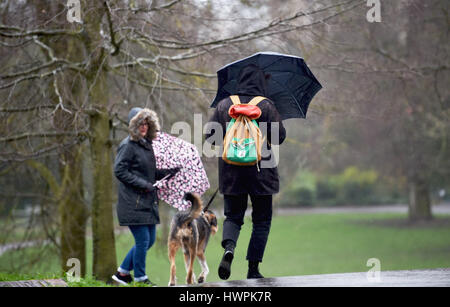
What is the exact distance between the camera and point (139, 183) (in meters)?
6.11

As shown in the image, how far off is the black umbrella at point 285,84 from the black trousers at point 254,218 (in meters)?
→ 0.99

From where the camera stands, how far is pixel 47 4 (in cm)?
847

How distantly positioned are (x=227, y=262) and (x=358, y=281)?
1.20 meters

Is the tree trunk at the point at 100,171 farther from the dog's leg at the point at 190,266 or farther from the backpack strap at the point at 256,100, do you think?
the backpack strap at the point at 256,100

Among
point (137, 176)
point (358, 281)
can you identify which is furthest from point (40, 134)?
point (358, 281)

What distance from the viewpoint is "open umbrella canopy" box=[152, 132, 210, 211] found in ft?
20.9

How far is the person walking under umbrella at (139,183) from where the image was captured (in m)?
6.13

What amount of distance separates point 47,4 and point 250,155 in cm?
442

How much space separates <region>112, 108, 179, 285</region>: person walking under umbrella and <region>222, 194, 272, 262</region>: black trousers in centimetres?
81

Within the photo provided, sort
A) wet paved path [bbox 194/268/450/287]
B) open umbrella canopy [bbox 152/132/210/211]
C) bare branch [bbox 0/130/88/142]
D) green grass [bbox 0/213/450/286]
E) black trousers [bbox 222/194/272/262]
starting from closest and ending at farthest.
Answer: wet paved path [bbox 194/268/450/287] → black trousers [bbox 222/194/272/262] → open umbrella canopy [bbox 152/132/210/211] → bare branch [bbox 0/130/88/142] → green grass [bbox 0/213/450/286]

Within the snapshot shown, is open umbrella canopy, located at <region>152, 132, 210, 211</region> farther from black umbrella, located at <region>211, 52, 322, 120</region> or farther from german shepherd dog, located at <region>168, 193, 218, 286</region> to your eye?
black umbrella, located at <region>211, 52, 322, 120</region>

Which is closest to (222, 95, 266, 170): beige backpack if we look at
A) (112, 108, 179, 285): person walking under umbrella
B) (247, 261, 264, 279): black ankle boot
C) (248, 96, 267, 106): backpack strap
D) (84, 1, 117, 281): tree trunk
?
(248, 96, 267, 106): backpack strap

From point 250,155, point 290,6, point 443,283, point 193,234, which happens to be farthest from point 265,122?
point 290,6
